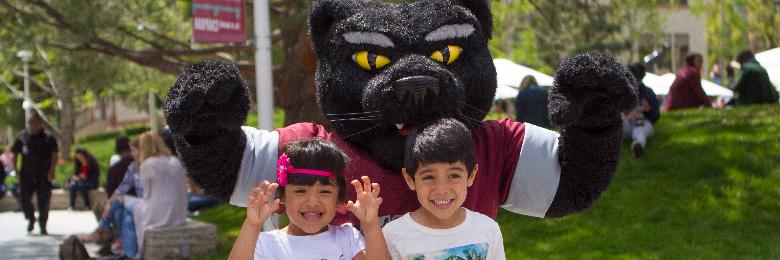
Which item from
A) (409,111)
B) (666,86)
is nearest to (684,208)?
(409,111)

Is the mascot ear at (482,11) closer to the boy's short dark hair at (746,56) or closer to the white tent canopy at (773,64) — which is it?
the boy's short dark hair at (746,56)

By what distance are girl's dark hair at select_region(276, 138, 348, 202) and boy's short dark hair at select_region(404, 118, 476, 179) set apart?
0.21 m

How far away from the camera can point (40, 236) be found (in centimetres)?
1295

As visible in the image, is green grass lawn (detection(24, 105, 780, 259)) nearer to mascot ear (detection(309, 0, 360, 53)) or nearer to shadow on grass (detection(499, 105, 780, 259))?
shadow on grass (detection(499, 105, 780, 259))

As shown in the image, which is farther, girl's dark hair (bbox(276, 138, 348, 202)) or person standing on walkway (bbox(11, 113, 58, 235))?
person standing on walkway (bbox(11, 113, 58, 235))

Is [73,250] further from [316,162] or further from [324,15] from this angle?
[316,162]

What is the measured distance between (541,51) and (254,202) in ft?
83.0

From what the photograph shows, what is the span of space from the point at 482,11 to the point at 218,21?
3.94 metres

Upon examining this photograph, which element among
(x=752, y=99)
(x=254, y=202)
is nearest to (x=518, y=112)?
(x=752, y=99)

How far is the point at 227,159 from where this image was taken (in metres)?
3.70

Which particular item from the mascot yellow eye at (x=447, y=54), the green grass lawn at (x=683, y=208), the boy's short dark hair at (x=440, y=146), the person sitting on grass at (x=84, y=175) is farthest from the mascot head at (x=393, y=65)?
the person sitting on grass at (x=84, y=175)

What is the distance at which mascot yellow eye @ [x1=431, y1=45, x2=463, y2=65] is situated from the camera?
3.79 meters

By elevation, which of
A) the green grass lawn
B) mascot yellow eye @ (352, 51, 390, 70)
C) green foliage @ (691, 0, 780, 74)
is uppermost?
green foliage @ (691, 0, 780, 74)

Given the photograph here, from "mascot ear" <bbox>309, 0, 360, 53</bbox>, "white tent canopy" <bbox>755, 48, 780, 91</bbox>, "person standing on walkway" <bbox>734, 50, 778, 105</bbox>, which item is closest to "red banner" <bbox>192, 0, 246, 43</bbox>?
"mascot ear" <bbox>309, 0, 360, 53</bbox>
